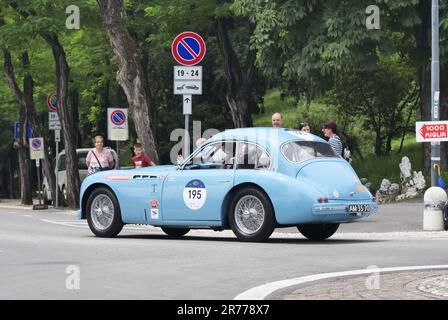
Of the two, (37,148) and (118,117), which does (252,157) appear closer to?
(118,117)

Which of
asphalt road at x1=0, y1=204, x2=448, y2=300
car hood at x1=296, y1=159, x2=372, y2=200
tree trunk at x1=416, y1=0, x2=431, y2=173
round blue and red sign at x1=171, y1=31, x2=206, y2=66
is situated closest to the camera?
asphalt road at x1=0, y1=204, x2=448, y2=300

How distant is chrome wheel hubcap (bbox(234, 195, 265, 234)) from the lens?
17266 millimetres

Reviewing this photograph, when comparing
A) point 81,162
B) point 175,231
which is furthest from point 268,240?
point 81,162

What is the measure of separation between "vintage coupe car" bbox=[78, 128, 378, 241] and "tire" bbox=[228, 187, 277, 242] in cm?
1

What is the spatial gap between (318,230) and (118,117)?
14.7 meters

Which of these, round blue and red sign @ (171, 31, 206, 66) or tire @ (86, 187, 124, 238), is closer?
tire @ (86, 187, 124, 238)

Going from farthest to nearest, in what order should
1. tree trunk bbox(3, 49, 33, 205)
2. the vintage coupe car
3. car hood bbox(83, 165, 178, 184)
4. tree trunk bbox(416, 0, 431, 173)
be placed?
tree trunk bbox(3, 49, 33, 205)
tree trunk bbox(416, 0, 431, 173)
car hood bbox(83, 165, 178, 184)
the vintage coupe car

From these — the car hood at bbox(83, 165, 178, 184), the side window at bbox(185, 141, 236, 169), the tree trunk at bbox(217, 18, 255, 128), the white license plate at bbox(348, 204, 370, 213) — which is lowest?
the white license plate at bbox(348, 204, 370, 213)

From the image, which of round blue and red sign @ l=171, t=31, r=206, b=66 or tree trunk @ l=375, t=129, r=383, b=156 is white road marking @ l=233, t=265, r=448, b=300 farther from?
tree trunk @ l=375, t=129, r=383, b=156

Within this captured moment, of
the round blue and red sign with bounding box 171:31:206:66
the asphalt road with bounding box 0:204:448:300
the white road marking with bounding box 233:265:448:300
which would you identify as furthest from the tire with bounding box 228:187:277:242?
the round blue and red sign with bounding box 171:31:206:66

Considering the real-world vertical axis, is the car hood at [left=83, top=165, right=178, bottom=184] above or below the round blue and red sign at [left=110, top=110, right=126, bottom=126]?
below

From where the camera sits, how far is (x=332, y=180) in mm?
17328

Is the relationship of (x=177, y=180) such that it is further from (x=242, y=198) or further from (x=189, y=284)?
(x=189, y=284)

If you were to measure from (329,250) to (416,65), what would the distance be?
64.6 ft
